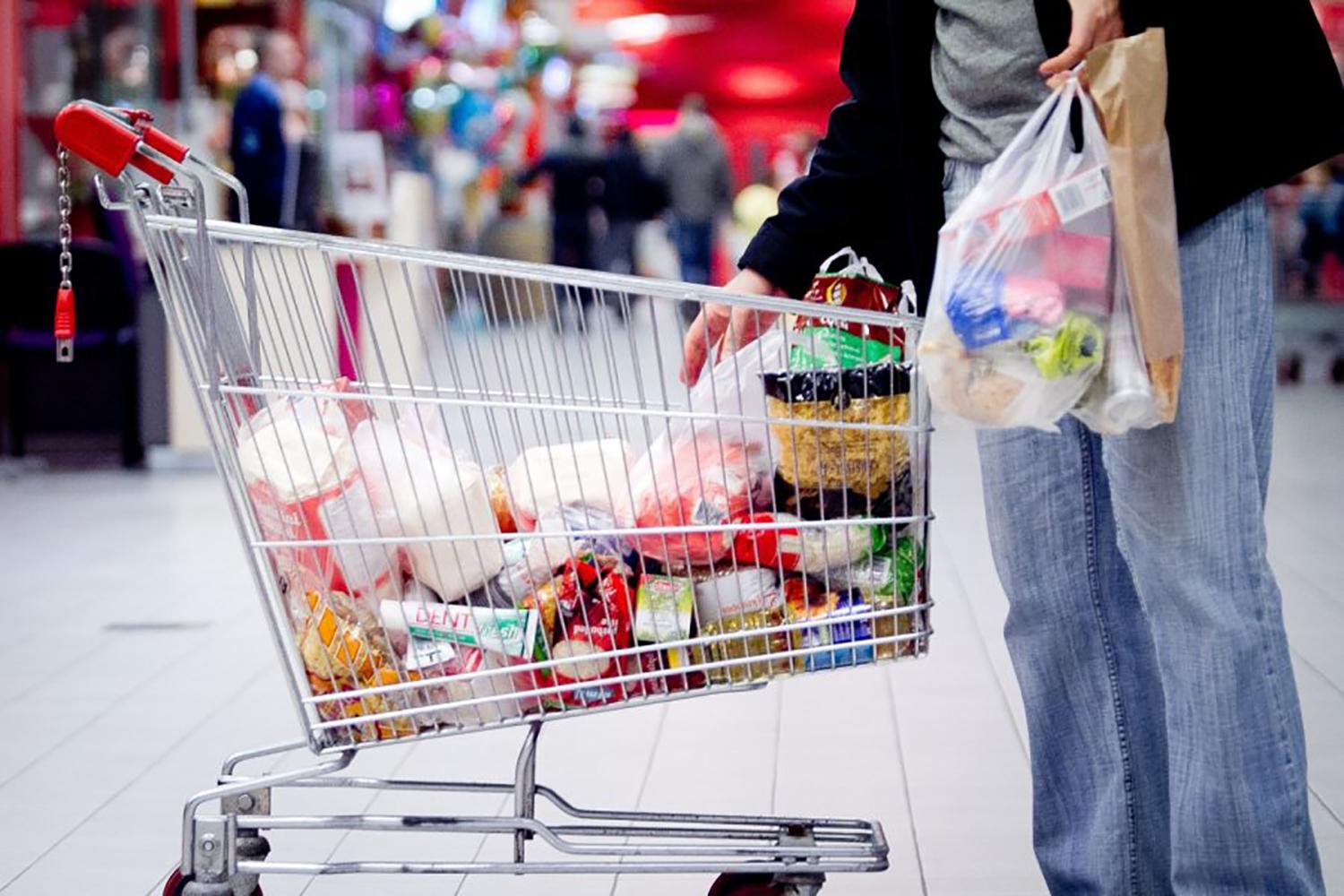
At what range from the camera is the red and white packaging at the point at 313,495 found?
212 centimetres

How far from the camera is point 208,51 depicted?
11500 millimetres

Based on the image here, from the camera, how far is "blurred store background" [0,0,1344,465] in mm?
8156

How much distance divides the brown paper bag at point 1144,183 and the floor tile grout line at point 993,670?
163cm

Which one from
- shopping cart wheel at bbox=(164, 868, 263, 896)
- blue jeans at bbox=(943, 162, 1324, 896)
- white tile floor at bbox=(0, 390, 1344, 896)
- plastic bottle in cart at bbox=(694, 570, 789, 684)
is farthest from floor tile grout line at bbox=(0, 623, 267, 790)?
blue jeans at bbox=(943, 162, 1324, 896)

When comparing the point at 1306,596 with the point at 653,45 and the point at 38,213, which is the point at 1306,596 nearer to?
the point at 38,213

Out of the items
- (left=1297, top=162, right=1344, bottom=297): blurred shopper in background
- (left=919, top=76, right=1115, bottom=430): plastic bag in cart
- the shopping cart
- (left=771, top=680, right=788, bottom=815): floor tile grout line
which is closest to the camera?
(left=919, top=76, right=1115, bottom=430): plastic bag in cart

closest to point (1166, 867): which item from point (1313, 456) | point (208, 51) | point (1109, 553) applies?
point (1109, 553)

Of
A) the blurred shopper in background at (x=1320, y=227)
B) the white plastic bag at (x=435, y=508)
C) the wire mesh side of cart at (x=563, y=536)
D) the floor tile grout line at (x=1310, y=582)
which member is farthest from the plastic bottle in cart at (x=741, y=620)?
the blurred shopper in background at (x=1320, y=227)

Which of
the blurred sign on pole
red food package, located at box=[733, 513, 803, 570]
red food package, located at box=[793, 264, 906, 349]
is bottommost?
red food package, located at box=[733, 513, 803, 570]

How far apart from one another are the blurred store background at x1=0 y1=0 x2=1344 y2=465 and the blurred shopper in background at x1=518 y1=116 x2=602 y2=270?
0.08ft

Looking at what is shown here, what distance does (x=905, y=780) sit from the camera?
322cm

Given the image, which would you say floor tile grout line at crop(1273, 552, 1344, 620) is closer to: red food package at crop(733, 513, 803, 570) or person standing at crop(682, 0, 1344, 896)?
person standing at crop(682, 0, 1344, 896)

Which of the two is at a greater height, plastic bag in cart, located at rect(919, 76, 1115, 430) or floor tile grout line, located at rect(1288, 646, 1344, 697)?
plastic bag in cart, located at rect(919, 76, 1115, 430)

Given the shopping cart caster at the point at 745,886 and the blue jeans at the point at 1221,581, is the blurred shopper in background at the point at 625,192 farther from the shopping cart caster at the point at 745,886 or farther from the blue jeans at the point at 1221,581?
the blue jeans at the point at 1221,581
